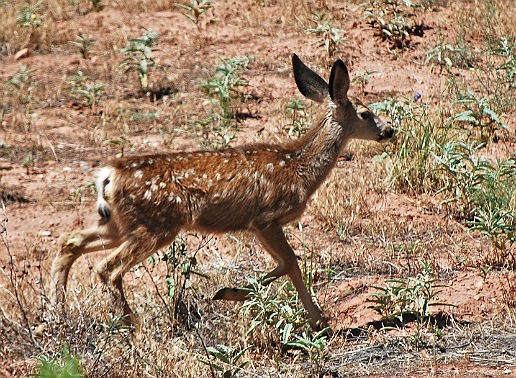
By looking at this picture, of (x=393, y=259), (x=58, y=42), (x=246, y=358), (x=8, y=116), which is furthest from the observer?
(x=58, y=42)

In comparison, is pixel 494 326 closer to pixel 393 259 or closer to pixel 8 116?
pixel 393 259

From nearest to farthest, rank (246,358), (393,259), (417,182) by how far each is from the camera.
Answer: (246,358)
(393,259)
(417,182)

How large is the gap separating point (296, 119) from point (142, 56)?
8.73ft

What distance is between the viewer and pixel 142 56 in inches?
528

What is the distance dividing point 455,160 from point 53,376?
705cm

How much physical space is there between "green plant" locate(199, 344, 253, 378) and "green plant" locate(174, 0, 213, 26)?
7.91 metres

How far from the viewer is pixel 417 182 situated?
10.4 m

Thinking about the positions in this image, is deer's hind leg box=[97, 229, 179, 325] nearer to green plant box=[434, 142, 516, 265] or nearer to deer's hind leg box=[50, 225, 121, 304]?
deer's hind leg box=[50, 225, 121, 304]

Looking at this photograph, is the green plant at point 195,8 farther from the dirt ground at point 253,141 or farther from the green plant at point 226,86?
the green plant at point 226,86

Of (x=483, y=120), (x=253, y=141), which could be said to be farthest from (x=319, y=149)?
(x=483, y=120)

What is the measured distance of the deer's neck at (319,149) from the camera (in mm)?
8523

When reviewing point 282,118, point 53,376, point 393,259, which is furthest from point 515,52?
point 53,376

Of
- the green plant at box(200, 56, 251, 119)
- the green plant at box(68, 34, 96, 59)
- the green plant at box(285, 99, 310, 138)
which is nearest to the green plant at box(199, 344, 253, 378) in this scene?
the green plant at box(285, 99, 310, 138)

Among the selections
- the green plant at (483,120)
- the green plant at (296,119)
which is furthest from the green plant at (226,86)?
the green plant at (483,120)
